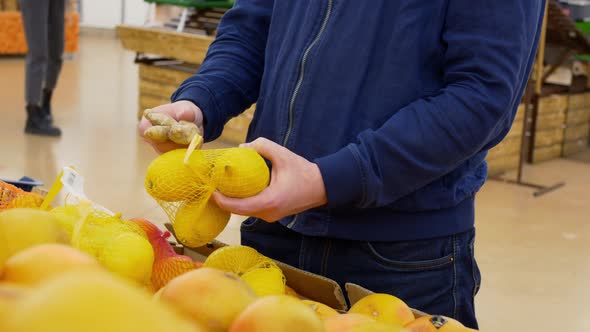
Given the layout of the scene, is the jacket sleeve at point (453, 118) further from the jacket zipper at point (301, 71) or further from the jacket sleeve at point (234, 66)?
the jacket sleeve at point (234, 66)

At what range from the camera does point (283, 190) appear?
4.04 feet

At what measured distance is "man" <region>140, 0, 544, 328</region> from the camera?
4.24 ft

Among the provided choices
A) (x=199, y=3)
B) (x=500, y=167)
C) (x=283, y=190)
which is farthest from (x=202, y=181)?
(x=199, y=3)

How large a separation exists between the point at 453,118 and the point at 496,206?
3.89 m

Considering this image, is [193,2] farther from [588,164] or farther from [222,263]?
[222,263]

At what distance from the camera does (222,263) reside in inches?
54.9

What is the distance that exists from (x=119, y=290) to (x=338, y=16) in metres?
0.92

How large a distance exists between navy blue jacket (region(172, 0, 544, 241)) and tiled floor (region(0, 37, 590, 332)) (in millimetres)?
2015

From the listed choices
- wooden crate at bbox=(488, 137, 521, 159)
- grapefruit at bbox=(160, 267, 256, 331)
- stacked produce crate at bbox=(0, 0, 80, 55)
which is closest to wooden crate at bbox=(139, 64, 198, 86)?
wooden crate at bbox=(488, 137, 521, 159)

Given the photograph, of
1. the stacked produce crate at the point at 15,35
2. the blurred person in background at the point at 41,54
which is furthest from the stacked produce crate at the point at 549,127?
the stacked produce crate at the point at 15,35

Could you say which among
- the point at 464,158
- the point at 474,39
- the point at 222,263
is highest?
the point at 474,39

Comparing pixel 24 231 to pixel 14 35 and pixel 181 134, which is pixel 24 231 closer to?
pixel 181 134

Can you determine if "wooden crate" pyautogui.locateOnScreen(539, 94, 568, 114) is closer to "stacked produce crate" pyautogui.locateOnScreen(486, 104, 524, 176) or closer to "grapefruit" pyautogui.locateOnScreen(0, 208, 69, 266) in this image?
"stacked produce crate" pyautogui.locateOnScreen(486, 104, 524, 176)

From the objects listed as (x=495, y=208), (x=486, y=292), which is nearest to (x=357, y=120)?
(x=486, y=292)
